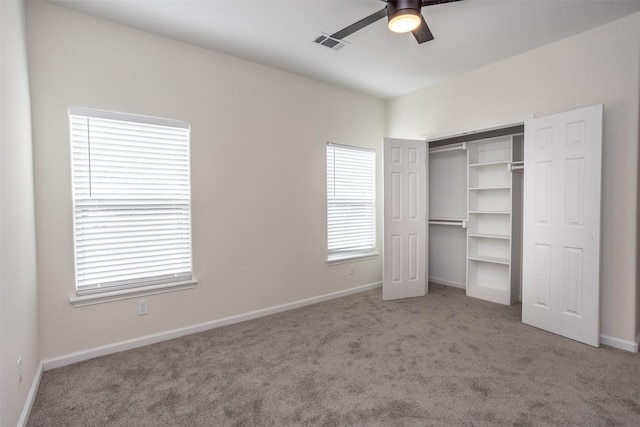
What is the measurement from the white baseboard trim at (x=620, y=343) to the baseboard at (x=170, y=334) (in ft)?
9.05

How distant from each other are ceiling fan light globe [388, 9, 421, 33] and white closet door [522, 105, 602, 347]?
1894mm

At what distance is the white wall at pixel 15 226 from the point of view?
1644 mm

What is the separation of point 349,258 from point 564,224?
248 centimetres

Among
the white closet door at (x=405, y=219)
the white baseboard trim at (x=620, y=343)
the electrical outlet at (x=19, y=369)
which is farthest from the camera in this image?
the white closet door at (x=405, y=219)

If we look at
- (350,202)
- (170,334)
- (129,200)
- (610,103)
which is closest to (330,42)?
(350,202)

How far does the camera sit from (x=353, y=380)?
7.79 feet

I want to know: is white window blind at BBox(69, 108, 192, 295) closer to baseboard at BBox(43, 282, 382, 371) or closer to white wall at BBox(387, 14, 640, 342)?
baseboard at BBox(43, 282, 382, 371)

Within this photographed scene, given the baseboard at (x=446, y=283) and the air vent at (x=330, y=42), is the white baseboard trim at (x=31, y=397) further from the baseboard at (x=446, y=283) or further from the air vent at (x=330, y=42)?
the baseboard at (x=446, y=283)

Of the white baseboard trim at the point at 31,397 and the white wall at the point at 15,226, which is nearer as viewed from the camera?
the white wall at the point at 15,226

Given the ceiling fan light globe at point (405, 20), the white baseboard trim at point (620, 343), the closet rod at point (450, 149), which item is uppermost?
the ceiling fan light globe at point (405, 20)

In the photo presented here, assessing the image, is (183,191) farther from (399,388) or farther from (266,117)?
(399,388)

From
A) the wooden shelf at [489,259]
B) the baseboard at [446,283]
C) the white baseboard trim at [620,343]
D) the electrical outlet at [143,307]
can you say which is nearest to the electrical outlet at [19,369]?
the electrical outlet at [143,307]

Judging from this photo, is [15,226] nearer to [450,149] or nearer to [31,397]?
[31,397]

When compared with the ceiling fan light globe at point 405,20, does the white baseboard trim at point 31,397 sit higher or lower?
lower
